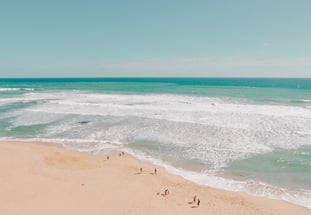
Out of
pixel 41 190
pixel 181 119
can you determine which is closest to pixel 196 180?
pixel 41 190

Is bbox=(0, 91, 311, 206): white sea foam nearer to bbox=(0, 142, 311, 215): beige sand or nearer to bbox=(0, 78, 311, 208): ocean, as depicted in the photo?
bbox=(0, 78, 311, 208): ocean

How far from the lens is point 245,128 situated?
76.6ft

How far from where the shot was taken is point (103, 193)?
34.8 feet

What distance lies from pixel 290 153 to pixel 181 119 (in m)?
12.5

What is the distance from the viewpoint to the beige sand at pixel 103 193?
9.47 meters

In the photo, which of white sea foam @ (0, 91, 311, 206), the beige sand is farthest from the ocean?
the beige sand

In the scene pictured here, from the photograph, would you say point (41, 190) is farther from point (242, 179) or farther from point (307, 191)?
point (307, 191)

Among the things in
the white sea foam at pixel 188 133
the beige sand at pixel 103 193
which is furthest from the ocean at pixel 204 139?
the beige sand at pixel 103 193

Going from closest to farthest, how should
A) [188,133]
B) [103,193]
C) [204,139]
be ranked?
[103,193]
[204,139]
[188,133]

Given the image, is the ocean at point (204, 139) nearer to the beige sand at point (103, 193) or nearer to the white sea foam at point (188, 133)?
the white sea foam at point (188, 133)

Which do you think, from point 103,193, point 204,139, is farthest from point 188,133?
point 103,193

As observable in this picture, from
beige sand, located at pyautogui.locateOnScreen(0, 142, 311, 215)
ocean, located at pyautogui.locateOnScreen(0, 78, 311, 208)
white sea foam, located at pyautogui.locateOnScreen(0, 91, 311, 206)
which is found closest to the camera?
beige sand, located at pyautogui.locateOnScreen(0, 142, 311, 215)

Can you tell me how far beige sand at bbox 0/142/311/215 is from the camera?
9.47 meters

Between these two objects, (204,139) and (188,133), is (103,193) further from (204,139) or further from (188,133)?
(188,133)
